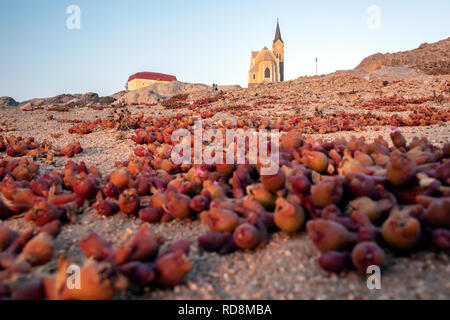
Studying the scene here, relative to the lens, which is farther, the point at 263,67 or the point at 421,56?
the point at 263,67

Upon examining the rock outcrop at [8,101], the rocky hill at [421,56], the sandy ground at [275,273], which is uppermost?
the rocky hill at [421,56]

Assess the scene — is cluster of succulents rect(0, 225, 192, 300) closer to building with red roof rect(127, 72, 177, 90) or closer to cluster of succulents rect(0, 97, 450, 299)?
cluster of succulents rect(0, 97, 450, 299)

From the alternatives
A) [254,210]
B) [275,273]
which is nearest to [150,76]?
[254,210]

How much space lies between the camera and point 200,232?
6.66 feet

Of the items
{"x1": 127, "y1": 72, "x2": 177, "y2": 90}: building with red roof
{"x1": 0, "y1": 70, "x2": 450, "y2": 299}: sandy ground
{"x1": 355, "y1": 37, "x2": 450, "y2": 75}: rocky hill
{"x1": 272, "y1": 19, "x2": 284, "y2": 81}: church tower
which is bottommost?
{"x1": 0, "y1": 70, "x2": 450, "y2": 299}: sandy ground

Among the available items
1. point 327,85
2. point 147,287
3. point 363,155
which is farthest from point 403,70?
point 147,287

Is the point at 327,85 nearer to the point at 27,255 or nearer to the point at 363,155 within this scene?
the point at 363,155

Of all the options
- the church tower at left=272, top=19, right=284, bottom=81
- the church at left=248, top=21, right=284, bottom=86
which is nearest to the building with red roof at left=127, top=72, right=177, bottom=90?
the church at left=248, top=21, right=284, bottom=86

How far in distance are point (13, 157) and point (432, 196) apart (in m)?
5.67

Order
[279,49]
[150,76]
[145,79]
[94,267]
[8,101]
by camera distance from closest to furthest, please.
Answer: [94,267] → [8,101] → [145,79] → [150,76] → [279,49]

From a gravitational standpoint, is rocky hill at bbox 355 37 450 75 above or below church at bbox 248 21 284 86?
below

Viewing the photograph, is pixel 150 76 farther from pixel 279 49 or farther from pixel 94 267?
pixel 94 267

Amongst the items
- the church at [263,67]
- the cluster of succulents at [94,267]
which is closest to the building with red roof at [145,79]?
the church at [263,67]

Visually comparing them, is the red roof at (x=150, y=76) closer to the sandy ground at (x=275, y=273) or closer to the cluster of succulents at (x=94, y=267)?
the sandy ground at (x=275, y=273)
